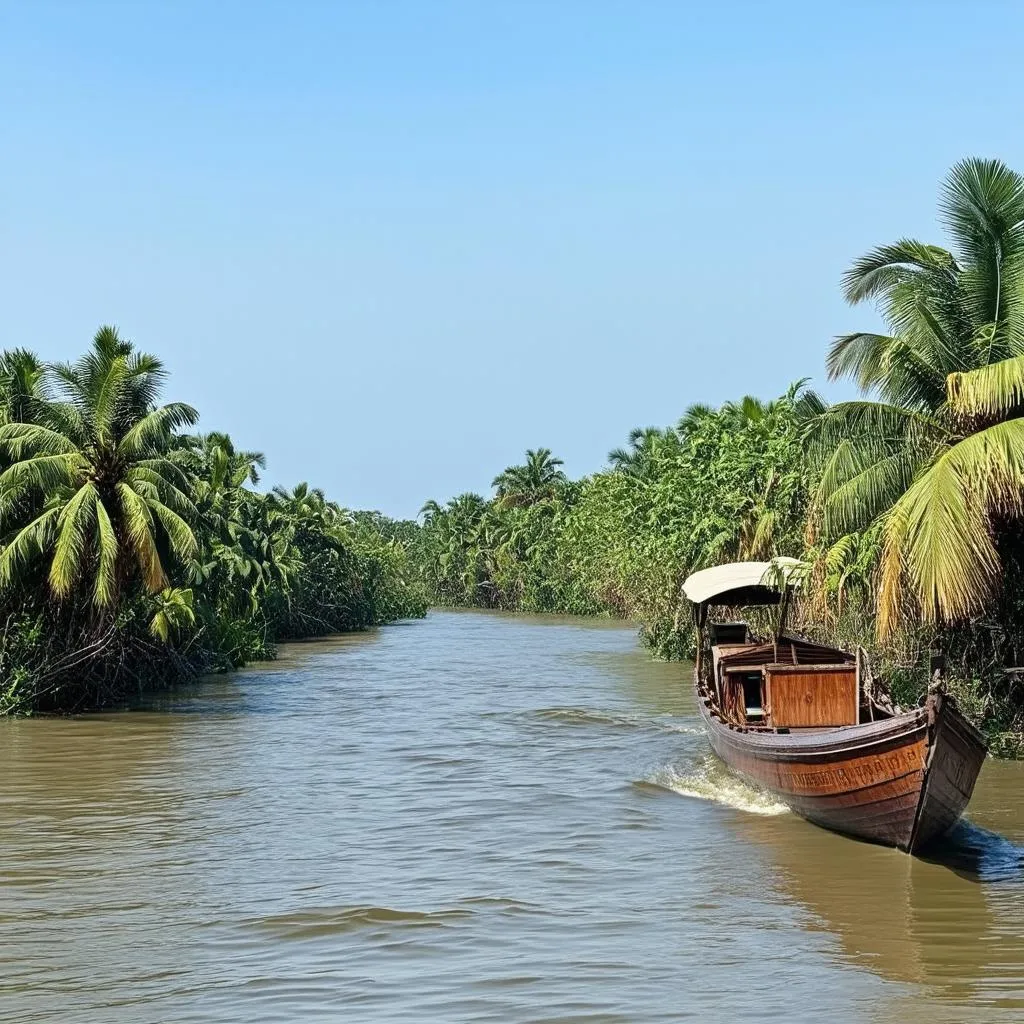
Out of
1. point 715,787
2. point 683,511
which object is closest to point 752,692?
point 715,787

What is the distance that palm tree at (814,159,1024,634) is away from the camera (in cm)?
1410

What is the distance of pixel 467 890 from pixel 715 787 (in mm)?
5629

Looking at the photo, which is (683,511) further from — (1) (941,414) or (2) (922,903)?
(2) (922,903)

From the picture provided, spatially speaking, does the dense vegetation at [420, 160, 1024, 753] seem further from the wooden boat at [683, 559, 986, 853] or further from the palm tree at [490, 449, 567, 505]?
the palm tree at [490, 449, 567, 505]

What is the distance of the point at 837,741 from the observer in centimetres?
1230

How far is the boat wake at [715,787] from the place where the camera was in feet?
49.6

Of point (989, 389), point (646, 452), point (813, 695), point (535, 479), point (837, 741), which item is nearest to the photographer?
point (837, 741)

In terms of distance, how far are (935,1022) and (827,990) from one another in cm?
→ 81

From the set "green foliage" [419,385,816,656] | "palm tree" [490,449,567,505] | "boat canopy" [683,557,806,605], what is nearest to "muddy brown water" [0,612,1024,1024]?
"boat canopy" [683,557,806,605]

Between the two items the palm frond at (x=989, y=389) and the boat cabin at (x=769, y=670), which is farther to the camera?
the boat cabin at (x=769, y=670)

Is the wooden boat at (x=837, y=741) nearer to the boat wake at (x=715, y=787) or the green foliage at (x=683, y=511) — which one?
the boat wake at (x=715, y=787)

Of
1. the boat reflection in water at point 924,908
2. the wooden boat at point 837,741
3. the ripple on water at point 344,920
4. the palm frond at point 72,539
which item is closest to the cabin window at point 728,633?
the wooden boat at point 837,741

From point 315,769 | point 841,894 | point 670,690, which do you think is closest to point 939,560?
point 841,894

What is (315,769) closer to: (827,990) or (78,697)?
(78,697)
